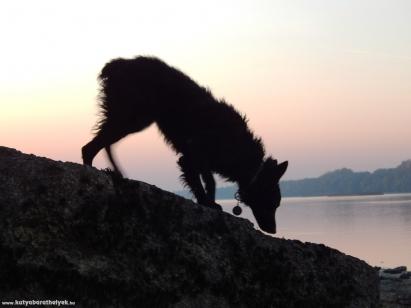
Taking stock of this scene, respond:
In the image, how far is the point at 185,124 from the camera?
8320mm

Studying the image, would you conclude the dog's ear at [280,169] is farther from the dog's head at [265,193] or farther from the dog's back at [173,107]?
the dog's back at [173,107]

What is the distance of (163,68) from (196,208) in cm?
341

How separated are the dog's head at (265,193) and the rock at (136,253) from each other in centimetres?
249

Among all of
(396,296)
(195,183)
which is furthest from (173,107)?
(396,296)

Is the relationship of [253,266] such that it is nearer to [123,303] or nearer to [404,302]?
[123,303]

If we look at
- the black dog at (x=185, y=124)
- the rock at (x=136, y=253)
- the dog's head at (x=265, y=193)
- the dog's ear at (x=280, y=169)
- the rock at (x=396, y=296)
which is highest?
the black dog at (x=185, y=124)

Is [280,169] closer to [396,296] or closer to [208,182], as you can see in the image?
[208,182]

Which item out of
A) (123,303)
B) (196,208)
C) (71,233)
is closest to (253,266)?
(196,208)

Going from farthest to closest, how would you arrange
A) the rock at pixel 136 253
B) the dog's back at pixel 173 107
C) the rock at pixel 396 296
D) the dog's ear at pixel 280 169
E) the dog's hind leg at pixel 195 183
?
the rock at pixel 396 296 < the dog's ear at pixel 280 169 < the dog's hind leg at pixel 195 183 < the dog's back at pixel 173 107 < the rock at pixel 136 253

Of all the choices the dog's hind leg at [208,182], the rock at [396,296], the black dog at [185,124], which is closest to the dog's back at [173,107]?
the black dog at [185,124]

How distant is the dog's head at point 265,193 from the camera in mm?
8625

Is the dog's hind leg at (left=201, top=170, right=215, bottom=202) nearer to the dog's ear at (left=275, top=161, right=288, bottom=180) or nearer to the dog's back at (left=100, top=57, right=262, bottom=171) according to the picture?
the dog's back at (left=100, top=57, right=262, bottom=171)

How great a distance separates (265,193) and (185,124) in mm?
1854

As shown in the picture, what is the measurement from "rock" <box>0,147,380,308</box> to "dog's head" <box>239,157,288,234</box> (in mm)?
2493
